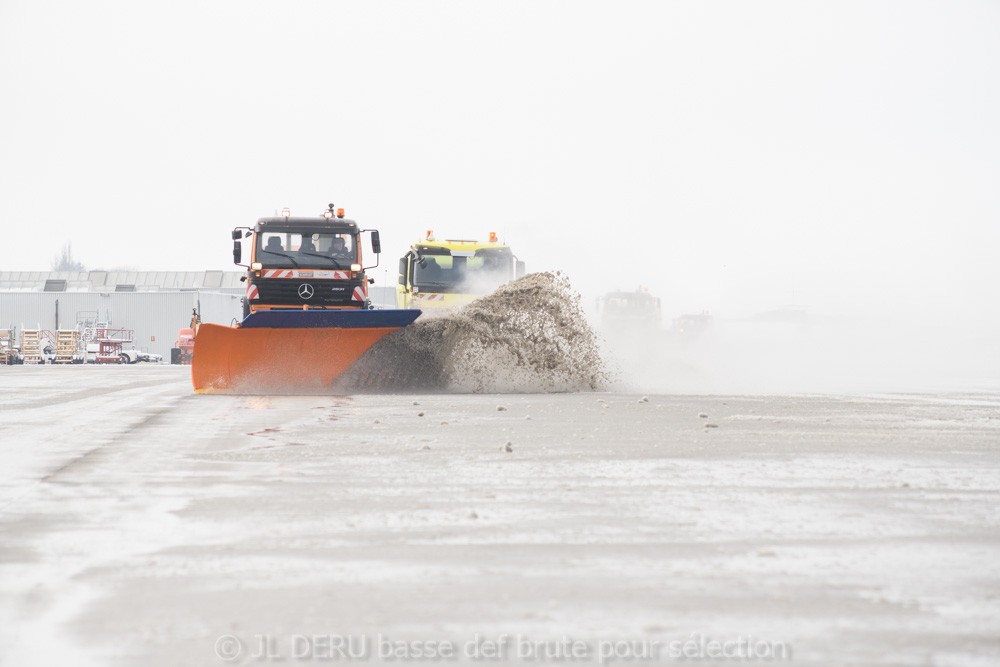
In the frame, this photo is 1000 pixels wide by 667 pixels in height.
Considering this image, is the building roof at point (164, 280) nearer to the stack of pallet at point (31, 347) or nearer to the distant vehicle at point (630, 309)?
the stack of pallet at point (31, 347)

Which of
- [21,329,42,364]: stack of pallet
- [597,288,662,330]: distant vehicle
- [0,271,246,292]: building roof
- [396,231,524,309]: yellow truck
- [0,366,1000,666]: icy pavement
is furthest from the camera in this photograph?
[0,271,246,292]: building roof

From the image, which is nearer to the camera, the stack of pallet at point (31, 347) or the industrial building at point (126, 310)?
the stack of pallet at point (31, 347)

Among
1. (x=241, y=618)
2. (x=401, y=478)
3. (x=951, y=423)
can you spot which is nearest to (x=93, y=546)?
(x=241, y=618)

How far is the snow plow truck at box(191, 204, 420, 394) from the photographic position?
44.4 feet

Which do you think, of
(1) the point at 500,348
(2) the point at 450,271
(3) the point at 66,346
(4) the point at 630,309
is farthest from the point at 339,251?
(3) the point at 66,346

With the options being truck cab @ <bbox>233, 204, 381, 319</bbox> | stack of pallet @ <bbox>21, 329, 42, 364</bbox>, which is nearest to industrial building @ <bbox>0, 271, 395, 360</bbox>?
stack of pallet @ <bbox>21, 329, 42, 364</bbox>

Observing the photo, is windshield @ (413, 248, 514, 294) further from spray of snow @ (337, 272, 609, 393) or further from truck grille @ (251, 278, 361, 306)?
spray of snow @ (337, 272, 609, 393)

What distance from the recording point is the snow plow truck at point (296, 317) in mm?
13539

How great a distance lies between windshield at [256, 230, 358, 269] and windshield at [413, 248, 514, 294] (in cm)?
317

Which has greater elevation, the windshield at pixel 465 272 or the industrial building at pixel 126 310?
the industrial building at pixel 126 310

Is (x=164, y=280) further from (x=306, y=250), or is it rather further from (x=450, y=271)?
(x=306, y=250)

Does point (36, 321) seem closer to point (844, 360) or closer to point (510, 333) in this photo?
point (844, 360)

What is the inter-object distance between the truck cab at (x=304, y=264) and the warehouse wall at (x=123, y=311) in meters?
42.4

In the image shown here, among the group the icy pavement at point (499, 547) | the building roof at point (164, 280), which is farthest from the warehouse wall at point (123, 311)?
the icy pavement at point (499, 547)
